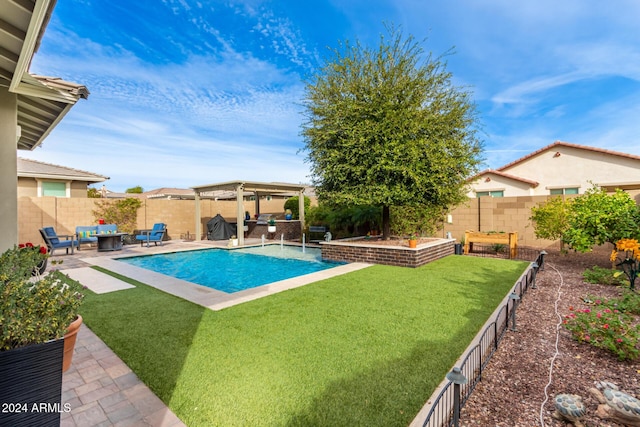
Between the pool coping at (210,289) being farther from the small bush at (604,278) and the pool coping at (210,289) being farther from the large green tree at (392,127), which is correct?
the small bush at (604,278)

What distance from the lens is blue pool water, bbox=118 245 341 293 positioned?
8773 mm

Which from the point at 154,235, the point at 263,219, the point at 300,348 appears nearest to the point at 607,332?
the point at 300,348

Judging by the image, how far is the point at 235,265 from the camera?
36.8ft

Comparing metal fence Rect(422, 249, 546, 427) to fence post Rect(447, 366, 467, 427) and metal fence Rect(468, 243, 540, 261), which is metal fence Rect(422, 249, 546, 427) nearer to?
fence post Rect(447, 366, 467, 427)

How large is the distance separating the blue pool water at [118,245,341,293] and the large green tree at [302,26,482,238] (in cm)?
295

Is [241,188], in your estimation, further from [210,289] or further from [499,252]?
[499,252]

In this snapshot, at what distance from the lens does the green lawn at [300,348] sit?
2.58 meters

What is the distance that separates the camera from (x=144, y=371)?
10.3 feet

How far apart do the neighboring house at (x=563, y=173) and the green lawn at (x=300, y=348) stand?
13.6m

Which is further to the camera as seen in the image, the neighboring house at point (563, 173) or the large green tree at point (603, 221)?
the neighboring house at point (563, 173)

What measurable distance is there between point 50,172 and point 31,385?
21189 millimetres

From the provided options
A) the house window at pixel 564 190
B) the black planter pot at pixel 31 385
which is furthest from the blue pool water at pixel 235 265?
the house window at pixel 564 190

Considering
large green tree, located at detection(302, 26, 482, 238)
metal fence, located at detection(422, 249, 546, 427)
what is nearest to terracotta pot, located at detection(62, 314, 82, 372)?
metal fence, located at detection(422, 249, 546, 427)

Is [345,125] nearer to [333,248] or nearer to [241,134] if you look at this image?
[333,248]
